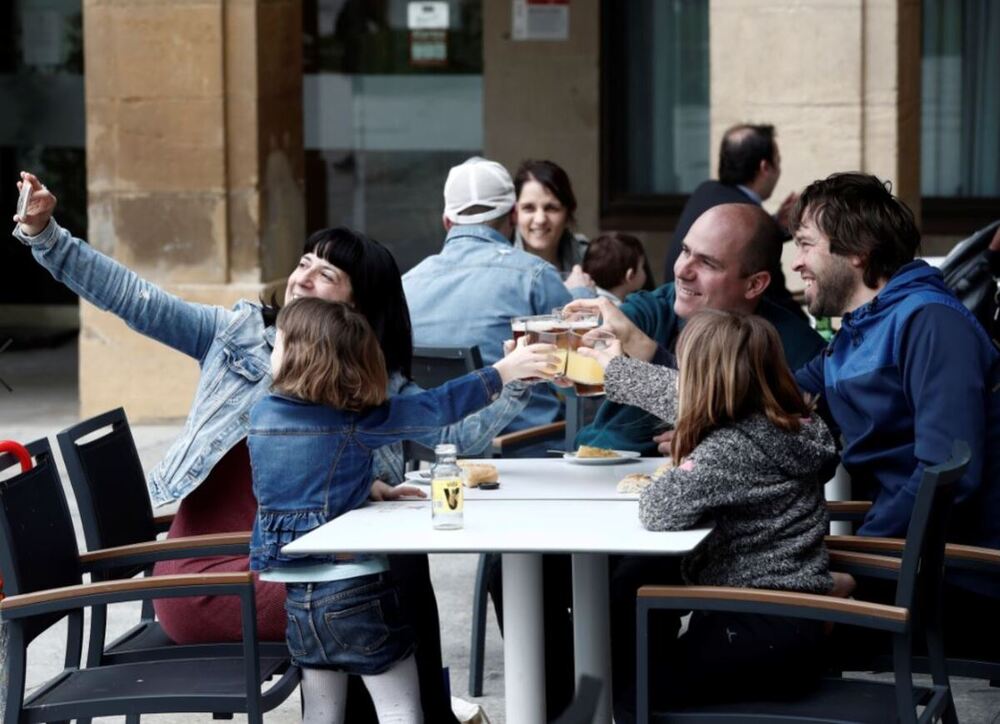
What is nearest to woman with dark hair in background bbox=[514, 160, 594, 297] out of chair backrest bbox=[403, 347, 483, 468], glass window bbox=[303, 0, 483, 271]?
chair backrest bbox=[403, 347, 483, 468]

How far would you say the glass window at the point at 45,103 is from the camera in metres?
13.5

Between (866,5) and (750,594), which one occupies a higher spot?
(866,5)

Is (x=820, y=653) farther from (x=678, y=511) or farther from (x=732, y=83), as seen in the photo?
(x=732, y=83)

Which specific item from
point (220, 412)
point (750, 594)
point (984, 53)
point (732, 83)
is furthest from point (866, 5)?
point (750, 594)

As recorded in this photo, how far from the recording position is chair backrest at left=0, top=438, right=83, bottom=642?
12.3 ft

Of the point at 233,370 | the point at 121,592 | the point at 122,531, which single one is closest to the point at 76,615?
the point at 121,592

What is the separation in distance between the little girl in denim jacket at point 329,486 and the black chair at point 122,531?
233mm

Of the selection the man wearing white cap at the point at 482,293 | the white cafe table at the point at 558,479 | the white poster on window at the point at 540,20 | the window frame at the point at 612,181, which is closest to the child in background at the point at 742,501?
the white cafe table at the point at 558,479

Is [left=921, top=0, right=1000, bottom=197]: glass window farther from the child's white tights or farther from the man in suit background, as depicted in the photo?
the child's white tights

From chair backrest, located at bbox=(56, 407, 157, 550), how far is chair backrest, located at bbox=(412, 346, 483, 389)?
3.92 feet

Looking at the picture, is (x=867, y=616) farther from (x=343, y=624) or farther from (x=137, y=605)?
(x=137, y=605)

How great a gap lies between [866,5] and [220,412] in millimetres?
4827

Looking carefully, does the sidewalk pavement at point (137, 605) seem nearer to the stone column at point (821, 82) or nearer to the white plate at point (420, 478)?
→ the white plate at point (420, 478)

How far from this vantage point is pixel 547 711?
165 inches
